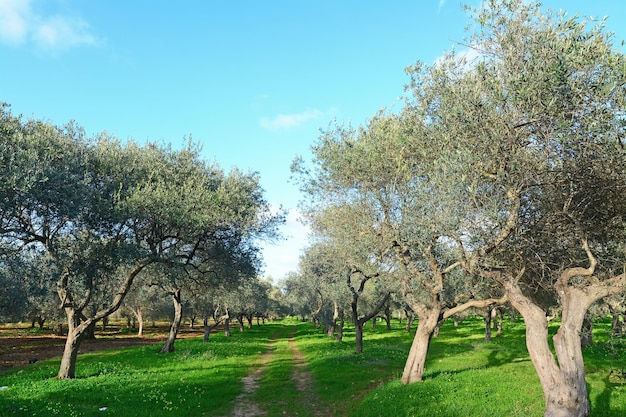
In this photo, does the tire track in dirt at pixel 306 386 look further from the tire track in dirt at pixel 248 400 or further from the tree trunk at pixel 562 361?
the tree trunk at pixel 562 361

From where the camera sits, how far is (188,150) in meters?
29.1

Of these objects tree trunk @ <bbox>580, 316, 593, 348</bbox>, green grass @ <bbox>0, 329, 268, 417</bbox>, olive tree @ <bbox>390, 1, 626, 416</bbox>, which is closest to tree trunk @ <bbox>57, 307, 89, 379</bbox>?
green grass @ <bbox>0, 329, 268, 417</bbox>

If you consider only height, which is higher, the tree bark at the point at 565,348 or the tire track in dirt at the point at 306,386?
the tree bark at the point at 565,348

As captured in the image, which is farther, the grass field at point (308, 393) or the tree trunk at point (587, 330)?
the tree trunk at point (587, 330)

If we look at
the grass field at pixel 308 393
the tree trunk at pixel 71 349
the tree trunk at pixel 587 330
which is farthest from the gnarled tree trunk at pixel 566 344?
the tree trunk at pixel 71 349

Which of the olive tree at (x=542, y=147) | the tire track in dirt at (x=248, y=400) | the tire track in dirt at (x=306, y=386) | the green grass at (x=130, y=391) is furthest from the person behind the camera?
the tire track in dirt at (x=306, y=386)

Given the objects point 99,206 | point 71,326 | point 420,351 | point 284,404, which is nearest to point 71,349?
point 71,326

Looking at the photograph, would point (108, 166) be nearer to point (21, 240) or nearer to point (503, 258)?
point (21, 240)

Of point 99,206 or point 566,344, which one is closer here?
point 566,344

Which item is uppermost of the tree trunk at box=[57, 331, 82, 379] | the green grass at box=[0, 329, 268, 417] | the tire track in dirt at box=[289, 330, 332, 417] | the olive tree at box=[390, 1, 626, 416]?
the olive tree at box=[390, 1, 626, 416]

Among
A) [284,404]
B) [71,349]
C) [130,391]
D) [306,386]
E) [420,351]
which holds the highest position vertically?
[71,349]

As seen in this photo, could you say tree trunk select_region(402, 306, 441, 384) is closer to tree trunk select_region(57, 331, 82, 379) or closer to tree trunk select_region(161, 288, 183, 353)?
tree trunk select_region(57, 331, 82, 379)

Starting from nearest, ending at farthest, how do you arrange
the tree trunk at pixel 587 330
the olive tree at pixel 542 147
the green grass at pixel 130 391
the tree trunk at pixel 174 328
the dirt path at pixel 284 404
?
the olive tree at pixel 542 147 < the green grass at pixel 130 391 < the dirt path at pixel 284 404 < the tree trunk at pixel 587 330 < the tree trunk at pixel 174 328

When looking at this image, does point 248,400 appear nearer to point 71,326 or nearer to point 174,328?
point 71,326
